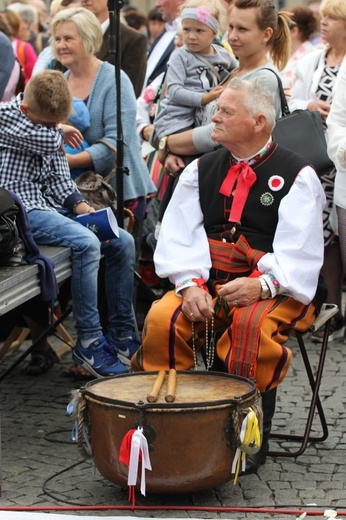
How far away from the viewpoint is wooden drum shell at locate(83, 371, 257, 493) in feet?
12.7

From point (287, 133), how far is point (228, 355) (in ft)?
4.59

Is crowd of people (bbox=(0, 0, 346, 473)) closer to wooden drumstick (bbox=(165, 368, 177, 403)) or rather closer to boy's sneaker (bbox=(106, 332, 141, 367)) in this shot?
boy's sneaker (bbox=(106, 332, 141, 367))

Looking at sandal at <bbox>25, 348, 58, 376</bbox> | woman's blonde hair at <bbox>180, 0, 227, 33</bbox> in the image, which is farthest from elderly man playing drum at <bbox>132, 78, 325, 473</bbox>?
sandal at <bbox>25, 348, 58, 376</bbox>

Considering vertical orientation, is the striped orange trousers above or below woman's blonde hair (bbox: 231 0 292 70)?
below

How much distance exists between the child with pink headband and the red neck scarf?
1.12 metres

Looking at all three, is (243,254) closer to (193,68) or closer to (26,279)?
(26,279)

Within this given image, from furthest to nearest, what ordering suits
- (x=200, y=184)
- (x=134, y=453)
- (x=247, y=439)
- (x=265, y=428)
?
(x=200, y=184) → (x=265, y=428) → (x=247, y=439) → (x=134, y=453)

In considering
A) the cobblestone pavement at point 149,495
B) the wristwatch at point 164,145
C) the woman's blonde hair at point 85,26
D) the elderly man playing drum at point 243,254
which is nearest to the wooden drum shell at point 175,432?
the cobblestone pavement at point 149,495

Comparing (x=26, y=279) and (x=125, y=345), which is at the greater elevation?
(x=26, y=279)

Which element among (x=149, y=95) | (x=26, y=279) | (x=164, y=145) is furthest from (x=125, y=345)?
(x=149, y=95)

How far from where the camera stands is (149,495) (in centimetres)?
412

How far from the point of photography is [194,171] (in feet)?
15.9

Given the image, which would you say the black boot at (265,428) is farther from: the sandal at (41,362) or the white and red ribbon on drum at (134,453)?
the sandal at (41,362)

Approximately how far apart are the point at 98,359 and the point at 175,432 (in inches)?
64.7
